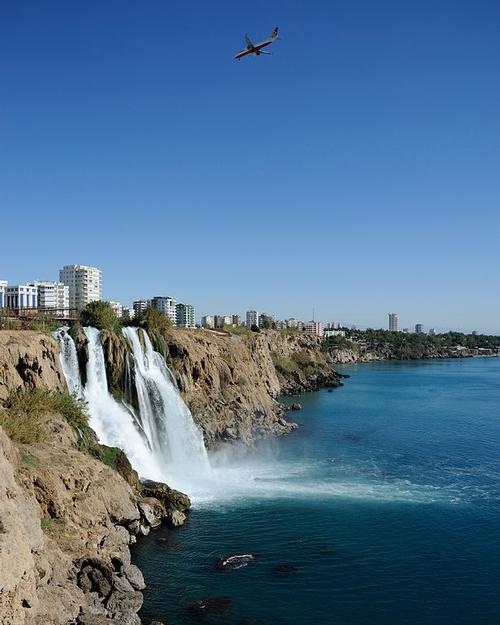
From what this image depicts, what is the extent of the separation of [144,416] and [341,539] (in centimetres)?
1529

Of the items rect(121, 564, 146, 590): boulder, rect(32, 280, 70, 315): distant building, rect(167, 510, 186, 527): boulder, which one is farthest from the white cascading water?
rect(32, 280, 70, 315): distant building

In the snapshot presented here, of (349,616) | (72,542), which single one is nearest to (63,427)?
(72,542)

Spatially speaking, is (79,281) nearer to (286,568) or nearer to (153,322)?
(153,322)

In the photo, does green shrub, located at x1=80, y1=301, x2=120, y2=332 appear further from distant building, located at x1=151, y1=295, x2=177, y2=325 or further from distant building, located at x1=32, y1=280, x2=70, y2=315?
distant building, located at x1=151, y1=295, x2=177, y2=325

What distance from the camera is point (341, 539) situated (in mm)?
22672

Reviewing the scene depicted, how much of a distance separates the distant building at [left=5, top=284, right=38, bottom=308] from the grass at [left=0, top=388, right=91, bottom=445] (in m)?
93.4

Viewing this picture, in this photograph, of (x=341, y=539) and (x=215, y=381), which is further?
(x=215, y=381)

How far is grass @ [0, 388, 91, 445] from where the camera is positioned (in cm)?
2172

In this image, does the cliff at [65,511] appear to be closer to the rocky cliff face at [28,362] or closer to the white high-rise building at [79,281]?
the rocky cliff face at [28,362]

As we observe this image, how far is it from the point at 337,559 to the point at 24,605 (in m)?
11.6

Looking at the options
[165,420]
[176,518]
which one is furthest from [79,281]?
[176,518]

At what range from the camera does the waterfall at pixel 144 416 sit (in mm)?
30609

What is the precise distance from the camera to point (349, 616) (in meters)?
16.9

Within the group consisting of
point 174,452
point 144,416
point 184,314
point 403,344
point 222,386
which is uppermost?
point 184,314
